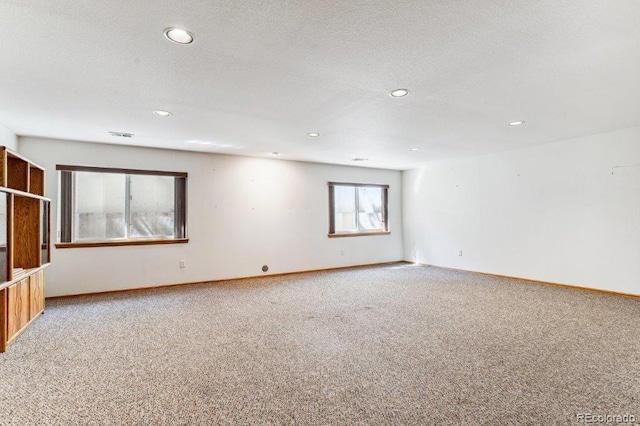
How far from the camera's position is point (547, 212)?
16.4 ft

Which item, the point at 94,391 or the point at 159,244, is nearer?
the point at 94,391

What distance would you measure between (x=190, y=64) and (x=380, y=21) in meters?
1.40

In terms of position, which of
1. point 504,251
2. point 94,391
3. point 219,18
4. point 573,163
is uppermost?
point 219,18

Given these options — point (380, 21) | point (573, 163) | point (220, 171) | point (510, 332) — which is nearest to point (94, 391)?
point (380, 21)

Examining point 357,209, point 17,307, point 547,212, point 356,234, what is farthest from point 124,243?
point 547,212

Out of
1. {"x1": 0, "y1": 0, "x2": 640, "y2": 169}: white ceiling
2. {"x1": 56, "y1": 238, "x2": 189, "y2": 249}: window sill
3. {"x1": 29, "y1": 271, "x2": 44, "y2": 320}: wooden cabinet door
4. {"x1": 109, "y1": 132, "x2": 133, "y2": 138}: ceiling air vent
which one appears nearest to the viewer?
{"x1": 0, "y1": 0, "x2": 640, "y2": 169}: white ceiling

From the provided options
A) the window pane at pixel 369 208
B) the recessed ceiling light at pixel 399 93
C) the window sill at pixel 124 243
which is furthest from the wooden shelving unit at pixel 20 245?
the window pane at pixel 369 208

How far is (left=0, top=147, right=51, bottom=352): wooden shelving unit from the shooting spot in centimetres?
276

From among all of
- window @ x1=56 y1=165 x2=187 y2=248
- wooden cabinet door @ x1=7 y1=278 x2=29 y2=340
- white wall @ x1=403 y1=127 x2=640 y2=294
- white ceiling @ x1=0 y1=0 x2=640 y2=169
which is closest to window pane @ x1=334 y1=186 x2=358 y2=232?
white wall @ x1=403 y1=127 x2=640 y2=294

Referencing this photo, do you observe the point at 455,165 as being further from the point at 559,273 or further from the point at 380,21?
the point at 380,21

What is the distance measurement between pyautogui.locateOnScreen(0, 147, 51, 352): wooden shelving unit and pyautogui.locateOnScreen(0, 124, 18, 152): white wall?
1.87 feet

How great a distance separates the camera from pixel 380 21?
1822 mm

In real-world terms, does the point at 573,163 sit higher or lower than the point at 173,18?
lower

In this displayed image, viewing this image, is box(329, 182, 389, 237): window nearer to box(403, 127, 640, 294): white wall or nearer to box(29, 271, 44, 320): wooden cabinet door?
box(403, 127, 640, 294): white wall
